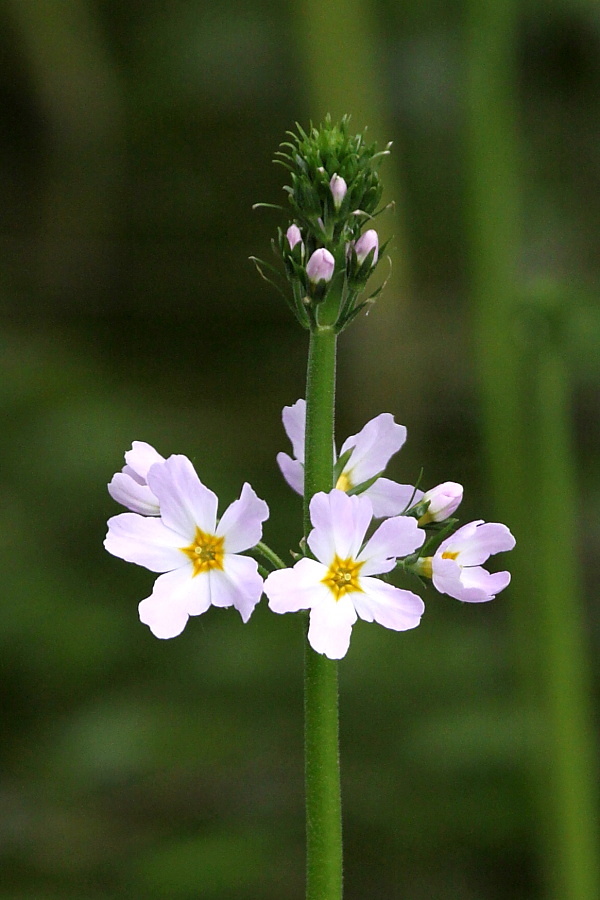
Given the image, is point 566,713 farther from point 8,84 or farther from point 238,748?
point 8,84

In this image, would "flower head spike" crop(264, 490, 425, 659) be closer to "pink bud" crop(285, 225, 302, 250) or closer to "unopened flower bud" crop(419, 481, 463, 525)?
"unopened flower bud" crop(419, 481, 463, 525)

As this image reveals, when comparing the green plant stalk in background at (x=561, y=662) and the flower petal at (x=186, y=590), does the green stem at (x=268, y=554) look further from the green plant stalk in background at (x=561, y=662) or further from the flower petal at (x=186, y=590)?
the green plant stalk in background at (x=561, y=662)

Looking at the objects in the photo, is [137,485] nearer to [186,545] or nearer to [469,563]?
[186,545]

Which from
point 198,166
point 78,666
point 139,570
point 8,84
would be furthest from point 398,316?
point 8,84

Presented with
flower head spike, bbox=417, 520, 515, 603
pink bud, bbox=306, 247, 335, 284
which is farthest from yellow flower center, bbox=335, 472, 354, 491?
pink bud, bbox=306, 247, 335, 284

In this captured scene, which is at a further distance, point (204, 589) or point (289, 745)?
point (289, 745)

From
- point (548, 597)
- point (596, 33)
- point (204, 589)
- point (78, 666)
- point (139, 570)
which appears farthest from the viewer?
point (596, 33)

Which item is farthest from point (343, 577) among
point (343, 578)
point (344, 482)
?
point (344, 482)
